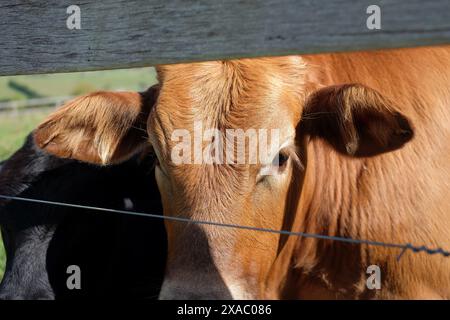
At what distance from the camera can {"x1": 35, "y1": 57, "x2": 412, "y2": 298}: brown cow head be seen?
9.00 feet

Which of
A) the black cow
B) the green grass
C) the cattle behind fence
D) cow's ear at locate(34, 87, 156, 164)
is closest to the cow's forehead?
cow's ear at locate(34, 87, 156, 164)

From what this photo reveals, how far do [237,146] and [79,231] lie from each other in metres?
1.62

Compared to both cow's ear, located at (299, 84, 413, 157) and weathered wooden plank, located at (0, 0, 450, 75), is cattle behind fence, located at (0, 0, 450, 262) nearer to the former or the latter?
weathered wooden plank, located at (0, 0, 450, 75)

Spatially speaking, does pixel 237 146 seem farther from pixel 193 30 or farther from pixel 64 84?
pixel 64 84

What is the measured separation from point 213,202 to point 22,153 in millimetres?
1941

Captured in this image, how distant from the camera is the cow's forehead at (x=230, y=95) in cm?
285

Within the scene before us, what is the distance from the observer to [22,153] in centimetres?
420

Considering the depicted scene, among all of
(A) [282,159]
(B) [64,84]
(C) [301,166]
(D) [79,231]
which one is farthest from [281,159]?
(B) [64,84]

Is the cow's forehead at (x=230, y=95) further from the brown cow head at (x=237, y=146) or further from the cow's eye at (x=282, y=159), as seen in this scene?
the cow's eye at (x=282, y=159)

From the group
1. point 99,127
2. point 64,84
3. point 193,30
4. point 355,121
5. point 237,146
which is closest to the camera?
point 193,30

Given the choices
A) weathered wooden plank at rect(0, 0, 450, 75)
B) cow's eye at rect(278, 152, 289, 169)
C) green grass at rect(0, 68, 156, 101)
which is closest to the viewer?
weathered wooden plank at rect(0, 0, 450, 75)

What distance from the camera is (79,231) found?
13.0 feet

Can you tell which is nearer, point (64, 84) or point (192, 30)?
point (192, 30)
